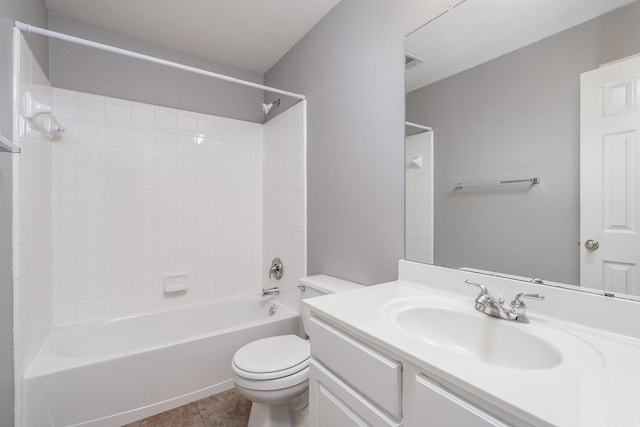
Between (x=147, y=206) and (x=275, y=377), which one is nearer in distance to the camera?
(x=275, y=377)

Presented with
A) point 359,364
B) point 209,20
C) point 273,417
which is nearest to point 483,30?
point 359,364

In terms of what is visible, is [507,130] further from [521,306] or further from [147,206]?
[147,206]

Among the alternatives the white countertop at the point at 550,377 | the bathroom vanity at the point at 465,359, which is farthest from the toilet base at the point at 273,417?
the white countertop at the point at 550,377

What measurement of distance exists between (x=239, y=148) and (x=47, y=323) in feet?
5.94

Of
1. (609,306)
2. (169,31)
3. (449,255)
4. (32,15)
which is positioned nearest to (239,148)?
(169,31)

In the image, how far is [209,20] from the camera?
1.95 meters

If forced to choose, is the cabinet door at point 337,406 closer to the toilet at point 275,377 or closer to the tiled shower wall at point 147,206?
the toilet at point 275,377

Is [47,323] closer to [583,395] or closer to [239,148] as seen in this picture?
[239,148]

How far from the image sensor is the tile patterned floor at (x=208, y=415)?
5.23 feet

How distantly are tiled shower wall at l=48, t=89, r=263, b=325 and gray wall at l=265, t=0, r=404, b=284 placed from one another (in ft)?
2.77

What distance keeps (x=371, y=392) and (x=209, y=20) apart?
2341 mm

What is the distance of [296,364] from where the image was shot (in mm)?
1404

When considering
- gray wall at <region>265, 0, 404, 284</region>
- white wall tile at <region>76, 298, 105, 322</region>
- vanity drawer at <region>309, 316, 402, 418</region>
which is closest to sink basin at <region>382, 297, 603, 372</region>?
vanity drawer at <region>309, 316, 402, 418</region>

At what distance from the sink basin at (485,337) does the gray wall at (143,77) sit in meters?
2.29
